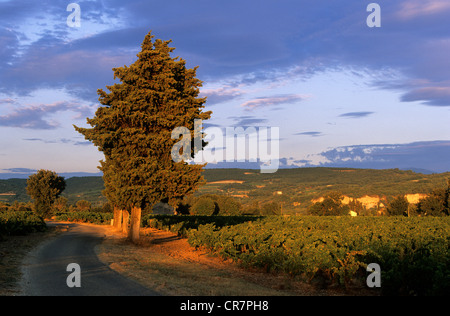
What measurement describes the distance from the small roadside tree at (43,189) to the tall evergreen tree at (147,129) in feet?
164

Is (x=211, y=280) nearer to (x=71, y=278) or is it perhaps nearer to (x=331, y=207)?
(x=71, y=278)

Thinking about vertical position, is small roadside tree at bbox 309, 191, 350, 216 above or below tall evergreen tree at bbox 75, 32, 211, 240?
below

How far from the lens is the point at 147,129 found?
2508 centimetres

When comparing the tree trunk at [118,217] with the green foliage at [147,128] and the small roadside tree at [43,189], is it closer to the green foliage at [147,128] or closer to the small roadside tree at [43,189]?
the green foliage at [147,128]

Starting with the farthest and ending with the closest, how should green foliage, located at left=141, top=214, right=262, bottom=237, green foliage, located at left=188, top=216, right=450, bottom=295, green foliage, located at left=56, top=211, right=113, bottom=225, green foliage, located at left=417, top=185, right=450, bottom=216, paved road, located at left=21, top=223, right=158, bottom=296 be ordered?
Result: green foliage, located at left=417, top=185, right=450, bottom=216 < green foliage, located at left=56, top=211, right=113, bottom=225 < green foliage, located at left=141, top=214, right=262, bottom=237 < green foliage, located at left=188, top=216, right=450, bottom=295 < paved road, located at left=21, top=223, right=158, bottom=296

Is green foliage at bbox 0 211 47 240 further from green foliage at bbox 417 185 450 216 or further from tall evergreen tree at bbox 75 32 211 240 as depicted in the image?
green foliage at bbox 417 185 450 216

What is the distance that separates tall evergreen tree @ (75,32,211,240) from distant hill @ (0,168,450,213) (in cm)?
10563

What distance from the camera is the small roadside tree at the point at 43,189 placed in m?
68.2

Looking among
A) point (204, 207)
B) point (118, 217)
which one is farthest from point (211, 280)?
point (204, 207)

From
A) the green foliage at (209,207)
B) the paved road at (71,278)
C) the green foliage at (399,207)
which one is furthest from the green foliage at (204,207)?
the paved road at (71,278)

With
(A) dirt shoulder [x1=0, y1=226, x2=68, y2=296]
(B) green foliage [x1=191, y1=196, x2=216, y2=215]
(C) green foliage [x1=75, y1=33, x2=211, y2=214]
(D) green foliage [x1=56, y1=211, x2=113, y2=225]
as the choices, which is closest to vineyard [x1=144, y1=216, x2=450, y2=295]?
(C) green foliage [x1=75, y1=33, x2=211, y2=214]

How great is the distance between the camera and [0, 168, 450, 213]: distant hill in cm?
12950

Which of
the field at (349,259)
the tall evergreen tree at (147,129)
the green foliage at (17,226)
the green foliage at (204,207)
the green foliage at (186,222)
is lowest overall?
the green foliage at (204,207)
